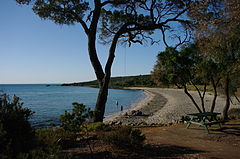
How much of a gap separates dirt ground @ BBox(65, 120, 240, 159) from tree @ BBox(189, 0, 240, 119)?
3159mm

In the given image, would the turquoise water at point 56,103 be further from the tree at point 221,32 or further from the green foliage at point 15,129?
the tree at point 221,32

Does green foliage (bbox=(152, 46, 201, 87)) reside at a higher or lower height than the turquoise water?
higher

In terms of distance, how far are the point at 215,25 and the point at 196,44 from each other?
240cm

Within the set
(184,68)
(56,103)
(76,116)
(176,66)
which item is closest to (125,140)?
(76,116)

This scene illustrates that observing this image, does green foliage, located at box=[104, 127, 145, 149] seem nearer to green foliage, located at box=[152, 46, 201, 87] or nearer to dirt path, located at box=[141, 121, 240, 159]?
dirt path, located at box=[141, 121, 240, 159]

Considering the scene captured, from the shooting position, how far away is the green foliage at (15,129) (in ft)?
9.61

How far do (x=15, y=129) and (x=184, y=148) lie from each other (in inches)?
160

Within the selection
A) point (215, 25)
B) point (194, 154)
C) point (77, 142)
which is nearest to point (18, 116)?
point (77, 142)

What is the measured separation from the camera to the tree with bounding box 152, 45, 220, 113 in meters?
9.02

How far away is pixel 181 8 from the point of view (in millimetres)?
8898

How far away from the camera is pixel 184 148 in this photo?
5062 mm

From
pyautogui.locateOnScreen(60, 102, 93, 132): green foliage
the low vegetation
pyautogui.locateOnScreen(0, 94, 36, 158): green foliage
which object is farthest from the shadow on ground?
pyautogui.locateOnScreen(0, 94, 36, 158): green foliage

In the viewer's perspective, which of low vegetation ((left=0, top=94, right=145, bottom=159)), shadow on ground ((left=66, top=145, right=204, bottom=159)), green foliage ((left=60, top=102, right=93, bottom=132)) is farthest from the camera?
green foliage ((left=60, top=102, right=93, bottom=132))

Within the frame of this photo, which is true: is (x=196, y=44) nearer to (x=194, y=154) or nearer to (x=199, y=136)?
(x=199, y=136)
